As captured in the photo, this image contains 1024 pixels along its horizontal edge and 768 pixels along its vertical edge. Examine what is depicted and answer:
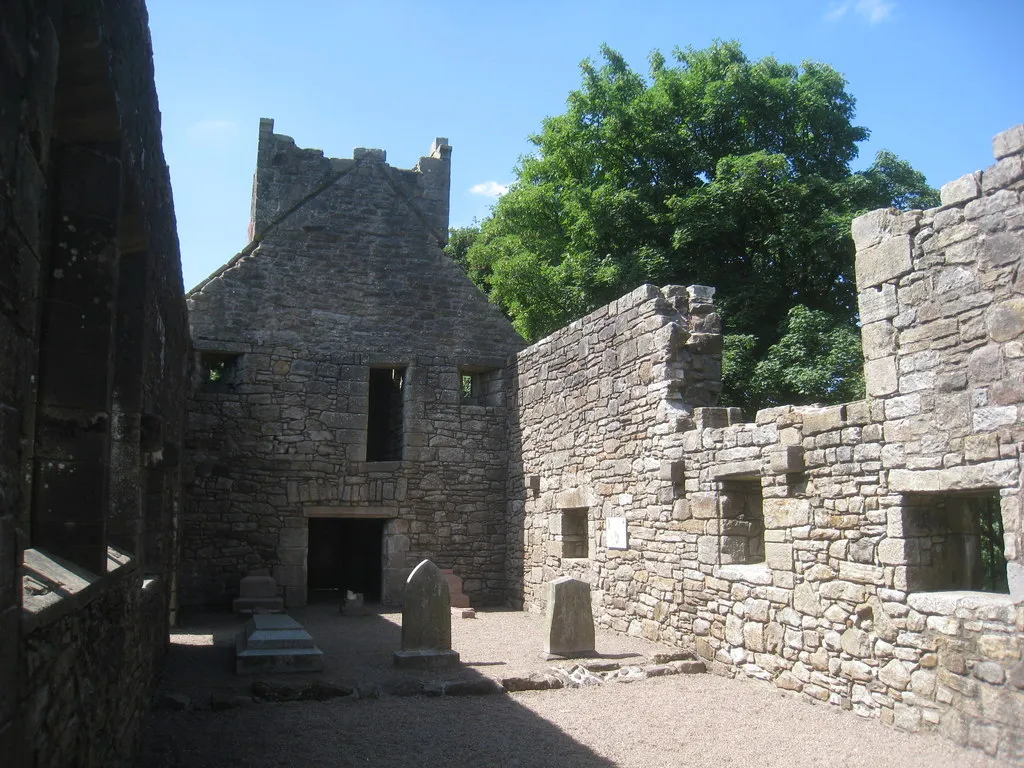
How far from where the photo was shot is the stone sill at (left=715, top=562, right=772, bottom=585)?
771 cm

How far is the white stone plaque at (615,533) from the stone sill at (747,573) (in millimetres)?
2007

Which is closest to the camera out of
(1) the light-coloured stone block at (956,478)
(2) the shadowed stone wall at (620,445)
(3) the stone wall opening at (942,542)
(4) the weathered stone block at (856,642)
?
(1) the light-coloured stone block at (956,478)

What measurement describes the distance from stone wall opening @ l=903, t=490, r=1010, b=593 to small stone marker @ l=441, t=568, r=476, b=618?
22.9 feet

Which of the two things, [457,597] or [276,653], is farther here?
[457,597]

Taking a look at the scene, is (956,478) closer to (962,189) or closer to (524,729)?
(962,189)

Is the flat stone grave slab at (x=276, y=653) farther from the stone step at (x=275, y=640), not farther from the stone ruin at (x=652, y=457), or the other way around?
the stone ruin at (x=652, y=457)

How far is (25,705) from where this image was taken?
2.28m

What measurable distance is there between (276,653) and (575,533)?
507 cm

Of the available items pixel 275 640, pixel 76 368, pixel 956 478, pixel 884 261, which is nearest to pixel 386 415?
pixel 275 640

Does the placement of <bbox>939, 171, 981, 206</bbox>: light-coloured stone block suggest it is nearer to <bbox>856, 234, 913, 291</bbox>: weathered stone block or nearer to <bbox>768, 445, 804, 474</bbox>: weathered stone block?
<bbox>856, 234, 913, 291</bbox>: weathered stone block

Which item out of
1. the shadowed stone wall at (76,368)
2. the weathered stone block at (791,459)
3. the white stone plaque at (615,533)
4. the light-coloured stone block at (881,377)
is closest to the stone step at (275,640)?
the shadowed stone wall at (76,368)

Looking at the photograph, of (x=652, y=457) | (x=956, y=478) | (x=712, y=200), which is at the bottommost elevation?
(x=956, y=478)

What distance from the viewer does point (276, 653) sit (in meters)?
7.79

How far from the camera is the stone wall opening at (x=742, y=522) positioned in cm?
838
